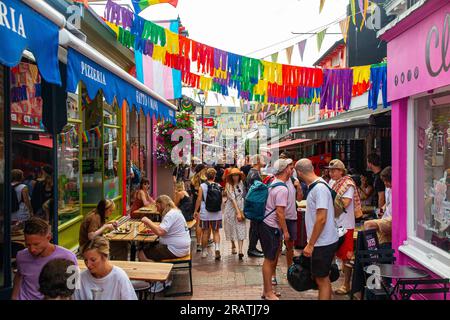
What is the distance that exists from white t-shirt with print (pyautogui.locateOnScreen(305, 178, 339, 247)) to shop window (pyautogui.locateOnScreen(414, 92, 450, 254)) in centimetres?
131

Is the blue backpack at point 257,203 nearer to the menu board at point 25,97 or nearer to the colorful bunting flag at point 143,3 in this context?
the menu board at point 25,97

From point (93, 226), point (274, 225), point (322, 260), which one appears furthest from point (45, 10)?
point (274, 225)

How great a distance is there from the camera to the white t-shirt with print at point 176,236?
6.45m

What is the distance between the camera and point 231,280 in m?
7.31

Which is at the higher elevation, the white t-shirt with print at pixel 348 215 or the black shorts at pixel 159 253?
the white t-shirt with print at pixel 348 215

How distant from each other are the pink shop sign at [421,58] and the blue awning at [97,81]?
3.57 metres

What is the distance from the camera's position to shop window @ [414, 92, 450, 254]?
5.30 meters

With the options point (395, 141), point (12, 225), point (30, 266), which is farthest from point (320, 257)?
point (12, 225)

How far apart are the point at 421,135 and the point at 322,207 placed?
195cm

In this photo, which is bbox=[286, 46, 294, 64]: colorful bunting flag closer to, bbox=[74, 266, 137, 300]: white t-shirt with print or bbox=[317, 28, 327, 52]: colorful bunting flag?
bbox=[317, 28, 327, 52]: colorful bunting flag

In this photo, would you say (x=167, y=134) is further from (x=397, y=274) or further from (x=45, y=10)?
(x=45, y=10)

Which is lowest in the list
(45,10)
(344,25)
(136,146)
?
(136,146)

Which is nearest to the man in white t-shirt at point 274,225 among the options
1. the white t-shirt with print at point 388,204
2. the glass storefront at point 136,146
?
the white t-shirt with print at point 388,204

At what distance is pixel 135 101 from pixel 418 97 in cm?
381
